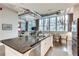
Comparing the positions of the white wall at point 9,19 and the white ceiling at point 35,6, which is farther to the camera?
the white wall at point 9,19

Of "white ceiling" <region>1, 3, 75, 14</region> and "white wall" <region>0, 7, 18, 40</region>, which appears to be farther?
"white wall" <region>0, 7, 18, 40</region>

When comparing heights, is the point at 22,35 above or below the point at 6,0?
below

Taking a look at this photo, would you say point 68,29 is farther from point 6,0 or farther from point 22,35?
point 6,0

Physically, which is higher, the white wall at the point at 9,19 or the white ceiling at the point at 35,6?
the white ceiling at the point at 35,6

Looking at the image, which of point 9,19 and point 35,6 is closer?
point 35,6

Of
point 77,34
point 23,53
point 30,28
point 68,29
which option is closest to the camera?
point 23,53

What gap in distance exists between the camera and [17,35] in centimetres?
341

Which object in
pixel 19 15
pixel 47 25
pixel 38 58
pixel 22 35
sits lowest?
pixel 38 58

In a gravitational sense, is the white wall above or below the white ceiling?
below

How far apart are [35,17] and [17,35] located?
2.62 feet

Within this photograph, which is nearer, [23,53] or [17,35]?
[23,53]

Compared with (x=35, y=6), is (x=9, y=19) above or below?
below

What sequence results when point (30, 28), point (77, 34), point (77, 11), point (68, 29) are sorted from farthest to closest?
point (68, 29) < point (77, 11) < point (77, 34) < point (30, 28)

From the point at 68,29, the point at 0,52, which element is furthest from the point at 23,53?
the point at 68,29
